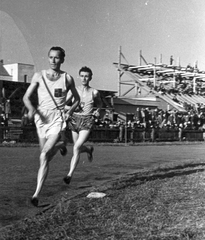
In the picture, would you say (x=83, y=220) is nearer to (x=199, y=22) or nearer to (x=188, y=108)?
(x=199, y=22)

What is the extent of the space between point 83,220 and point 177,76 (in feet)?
77.2

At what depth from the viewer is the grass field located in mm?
4066

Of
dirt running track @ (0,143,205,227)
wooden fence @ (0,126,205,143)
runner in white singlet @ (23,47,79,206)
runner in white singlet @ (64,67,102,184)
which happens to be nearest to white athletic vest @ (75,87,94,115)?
runner in white singlet @ (64,67,102,184)

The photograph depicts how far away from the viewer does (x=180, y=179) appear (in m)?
8.29

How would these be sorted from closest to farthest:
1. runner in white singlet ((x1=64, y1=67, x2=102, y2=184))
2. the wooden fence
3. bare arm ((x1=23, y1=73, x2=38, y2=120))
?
bare arm ((x1=23, y1=73, x2=38, y2=120)), runner in white singlet ((x1=64, y1=67, x2=102, y2=184)), the wooden fence

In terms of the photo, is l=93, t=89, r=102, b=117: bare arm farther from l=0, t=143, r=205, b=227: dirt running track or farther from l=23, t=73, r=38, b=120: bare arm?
l=23, t=73, r=38, b=120: bare arm

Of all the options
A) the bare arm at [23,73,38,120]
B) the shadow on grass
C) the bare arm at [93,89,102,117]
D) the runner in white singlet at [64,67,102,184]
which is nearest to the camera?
the bare arm at [23,73,38,120]

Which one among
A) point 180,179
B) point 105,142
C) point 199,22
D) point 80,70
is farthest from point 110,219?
point 105,142

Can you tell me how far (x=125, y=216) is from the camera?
484 cm

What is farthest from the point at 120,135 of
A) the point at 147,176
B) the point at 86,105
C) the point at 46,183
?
the point at 86,105

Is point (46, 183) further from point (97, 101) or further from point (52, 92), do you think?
point (52, 92)

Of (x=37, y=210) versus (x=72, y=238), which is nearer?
(x=72, y=238)

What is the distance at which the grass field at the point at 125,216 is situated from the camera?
4066 millimetres

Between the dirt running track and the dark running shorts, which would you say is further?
the dark running shorts
